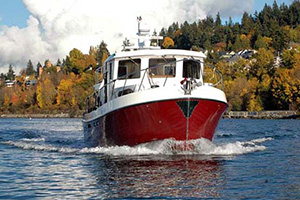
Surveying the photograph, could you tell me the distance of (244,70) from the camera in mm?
130000

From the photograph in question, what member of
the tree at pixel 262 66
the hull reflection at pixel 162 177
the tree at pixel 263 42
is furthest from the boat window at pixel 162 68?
the tree at pixel 263 42

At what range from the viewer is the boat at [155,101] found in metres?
19.9

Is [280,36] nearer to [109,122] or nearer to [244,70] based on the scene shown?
[244,70]

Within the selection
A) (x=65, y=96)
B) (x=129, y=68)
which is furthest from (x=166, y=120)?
(x=65, y=96)

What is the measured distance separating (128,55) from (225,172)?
8.55 metres

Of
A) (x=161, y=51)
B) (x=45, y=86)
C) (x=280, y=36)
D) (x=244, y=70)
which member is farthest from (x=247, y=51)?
(x=161, y=51)

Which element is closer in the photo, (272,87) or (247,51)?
(272,87)

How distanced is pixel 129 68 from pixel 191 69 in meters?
2.87

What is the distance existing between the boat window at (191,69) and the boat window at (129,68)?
2.12 meters

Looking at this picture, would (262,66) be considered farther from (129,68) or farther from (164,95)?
(164,95)

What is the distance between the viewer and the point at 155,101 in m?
19.8

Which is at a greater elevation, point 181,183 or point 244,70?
point 244,70

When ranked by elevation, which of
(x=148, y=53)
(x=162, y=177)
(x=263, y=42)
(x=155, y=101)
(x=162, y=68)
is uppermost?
(x=263, y=42)

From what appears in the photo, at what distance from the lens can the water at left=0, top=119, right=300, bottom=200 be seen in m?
13.3
